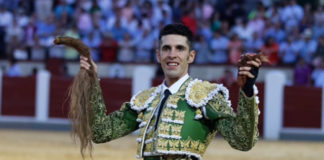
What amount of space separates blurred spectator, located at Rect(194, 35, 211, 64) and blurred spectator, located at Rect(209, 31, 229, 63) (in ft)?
0.28

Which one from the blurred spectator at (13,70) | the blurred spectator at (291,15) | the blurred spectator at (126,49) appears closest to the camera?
the blurred spectator at (291,15)

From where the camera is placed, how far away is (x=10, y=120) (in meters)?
16.2

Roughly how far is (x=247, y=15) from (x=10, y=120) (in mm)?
4455

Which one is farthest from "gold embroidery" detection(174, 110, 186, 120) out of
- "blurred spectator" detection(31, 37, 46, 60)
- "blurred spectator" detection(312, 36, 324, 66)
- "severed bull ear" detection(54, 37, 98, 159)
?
"blurred spectator" detection(31, 37, 46, 60)

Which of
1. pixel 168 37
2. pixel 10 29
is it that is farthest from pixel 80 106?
Answer: pixel 10 29

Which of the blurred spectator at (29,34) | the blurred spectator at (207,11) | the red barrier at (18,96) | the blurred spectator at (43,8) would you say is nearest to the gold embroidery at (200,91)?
the blurred spectator at (207,11)

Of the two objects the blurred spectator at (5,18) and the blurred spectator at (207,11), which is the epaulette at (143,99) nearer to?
the blurred spectator at (207,11)

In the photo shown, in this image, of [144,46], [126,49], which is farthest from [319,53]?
[126,49]

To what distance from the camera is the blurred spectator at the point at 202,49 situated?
49.2 ft

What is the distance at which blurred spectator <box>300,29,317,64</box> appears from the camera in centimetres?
1435

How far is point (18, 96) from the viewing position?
16.3 meters

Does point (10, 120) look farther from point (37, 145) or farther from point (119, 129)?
point (119, 129)

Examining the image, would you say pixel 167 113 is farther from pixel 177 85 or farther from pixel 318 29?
pixel 318 29

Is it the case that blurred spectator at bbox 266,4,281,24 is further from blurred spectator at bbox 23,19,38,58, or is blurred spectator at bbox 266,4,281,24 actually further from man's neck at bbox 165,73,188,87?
man's neck at bbox 165,73,188,87
